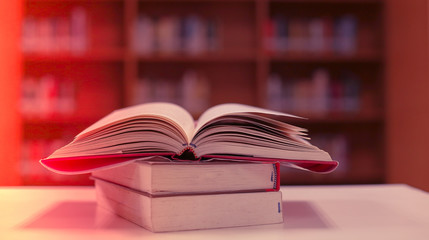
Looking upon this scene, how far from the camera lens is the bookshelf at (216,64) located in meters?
2.92

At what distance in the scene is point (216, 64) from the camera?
320cm

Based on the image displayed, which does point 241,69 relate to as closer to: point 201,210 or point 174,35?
point 174,35

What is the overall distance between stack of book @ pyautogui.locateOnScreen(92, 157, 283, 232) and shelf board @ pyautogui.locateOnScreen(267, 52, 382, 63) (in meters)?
2.45

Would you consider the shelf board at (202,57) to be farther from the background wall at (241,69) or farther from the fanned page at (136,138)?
the fanned page at (136,138)

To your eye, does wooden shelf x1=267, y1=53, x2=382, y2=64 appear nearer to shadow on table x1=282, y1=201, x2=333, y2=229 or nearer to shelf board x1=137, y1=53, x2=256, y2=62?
shelf board x1=137, y1=53, x2=256, y2=62

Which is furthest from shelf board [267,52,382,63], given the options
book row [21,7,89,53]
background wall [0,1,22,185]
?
background wall [0,1,22,185]

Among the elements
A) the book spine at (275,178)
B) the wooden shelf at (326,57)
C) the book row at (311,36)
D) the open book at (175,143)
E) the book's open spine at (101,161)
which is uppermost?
the book row at (311,36)

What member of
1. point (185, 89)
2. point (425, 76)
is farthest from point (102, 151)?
point (185, 89)

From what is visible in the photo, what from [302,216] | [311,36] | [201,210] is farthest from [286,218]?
[311,36]

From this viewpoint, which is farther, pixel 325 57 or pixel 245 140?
pixel 325 57

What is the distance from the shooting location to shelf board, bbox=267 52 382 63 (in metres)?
2.94

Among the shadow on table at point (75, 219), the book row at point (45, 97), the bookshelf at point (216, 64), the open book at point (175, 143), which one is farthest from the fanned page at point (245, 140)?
the book row at point (45, 97)

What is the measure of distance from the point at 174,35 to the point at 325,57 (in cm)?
97

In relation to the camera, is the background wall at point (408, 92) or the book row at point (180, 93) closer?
the background wall at point (408, 92)
